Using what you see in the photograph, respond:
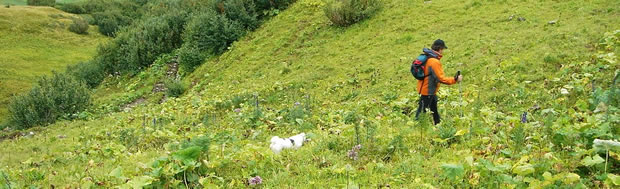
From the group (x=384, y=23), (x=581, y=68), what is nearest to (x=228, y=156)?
(x=581, y=68)

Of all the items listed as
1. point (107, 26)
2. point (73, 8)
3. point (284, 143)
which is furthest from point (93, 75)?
point (73, 8)

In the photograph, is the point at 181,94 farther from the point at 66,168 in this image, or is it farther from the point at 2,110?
the point at 2,110

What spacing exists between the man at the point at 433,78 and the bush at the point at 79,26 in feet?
281

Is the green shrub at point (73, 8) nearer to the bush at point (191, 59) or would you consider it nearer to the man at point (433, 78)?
the bush at point (191, 59)

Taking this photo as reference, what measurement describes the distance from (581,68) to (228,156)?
345 inches

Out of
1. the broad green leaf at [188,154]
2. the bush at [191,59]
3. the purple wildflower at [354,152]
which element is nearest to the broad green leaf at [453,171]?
the purple wildflower at [354,152]

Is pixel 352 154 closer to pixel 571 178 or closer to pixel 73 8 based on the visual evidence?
pixel 571 178

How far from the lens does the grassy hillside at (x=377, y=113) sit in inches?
183

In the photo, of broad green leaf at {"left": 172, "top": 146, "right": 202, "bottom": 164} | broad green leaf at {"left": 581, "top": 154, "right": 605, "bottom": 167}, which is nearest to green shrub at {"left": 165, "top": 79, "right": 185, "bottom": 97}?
broad green leaf at {"left": 172, "top": 146, "right": 202, "bottom": 164}

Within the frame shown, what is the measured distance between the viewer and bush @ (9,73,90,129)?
21219 mm

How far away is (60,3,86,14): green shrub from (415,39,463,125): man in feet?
361

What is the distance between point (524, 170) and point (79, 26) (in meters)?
89.9

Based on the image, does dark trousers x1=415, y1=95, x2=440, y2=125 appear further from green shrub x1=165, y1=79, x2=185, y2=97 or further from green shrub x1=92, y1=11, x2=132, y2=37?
green shrub x1=92, y1=11, x2=132, y2=37

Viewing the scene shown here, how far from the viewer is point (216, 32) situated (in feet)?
79.0
